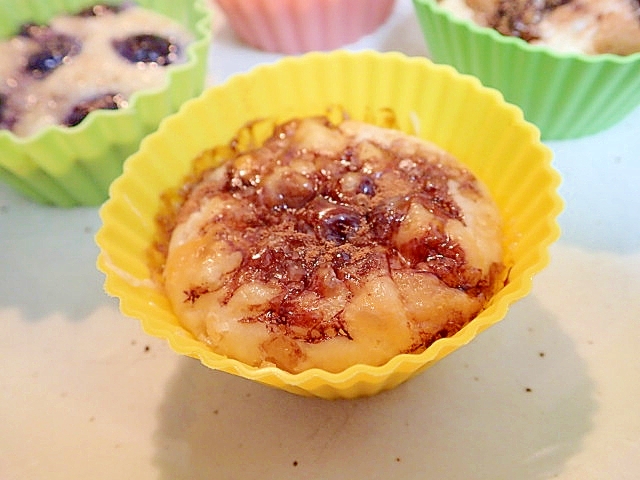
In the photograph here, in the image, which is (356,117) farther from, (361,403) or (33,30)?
(33,30)

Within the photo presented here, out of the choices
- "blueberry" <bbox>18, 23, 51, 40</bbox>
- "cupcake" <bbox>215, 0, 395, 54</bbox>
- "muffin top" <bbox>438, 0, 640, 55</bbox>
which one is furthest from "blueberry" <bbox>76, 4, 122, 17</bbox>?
"muffin top" <bbox>438, 0, 640, 55</bbox>

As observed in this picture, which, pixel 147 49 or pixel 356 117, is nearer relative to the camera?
pixel 356 117

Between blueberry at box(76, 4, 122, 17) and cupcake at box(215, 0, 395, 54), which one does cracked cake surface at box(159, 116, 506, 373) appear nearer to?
cupcake at box(215, 0, 395, 54)

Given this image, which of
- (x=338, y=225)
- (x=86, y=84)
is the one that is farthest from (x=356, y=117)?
(x=86, y=84)

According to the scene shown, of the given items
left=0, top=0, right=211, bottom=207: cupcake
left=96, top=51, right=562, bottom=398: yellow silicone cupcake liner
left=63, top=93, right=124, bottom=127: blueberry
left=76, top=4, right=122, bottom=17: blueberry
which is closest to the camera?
left=96, top=51, right=562, bottom=398: yellow silicone cupcake liner

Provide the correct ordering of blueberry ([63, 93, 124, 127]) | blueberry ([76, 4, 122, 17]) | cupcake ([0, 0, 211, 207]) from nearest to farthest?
1. cupcake ([0, 0, 211, 207])
2. blueberry ([63, 93, 124, 127])
3. blueberry ([76, 4, 122, 17])

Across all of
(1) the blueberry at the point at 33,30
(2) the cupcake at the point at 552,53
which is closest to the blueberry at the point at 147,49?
(1) the blueberry at the point at 33,30

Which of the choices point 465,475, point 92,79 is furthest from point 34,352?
point 465,475
